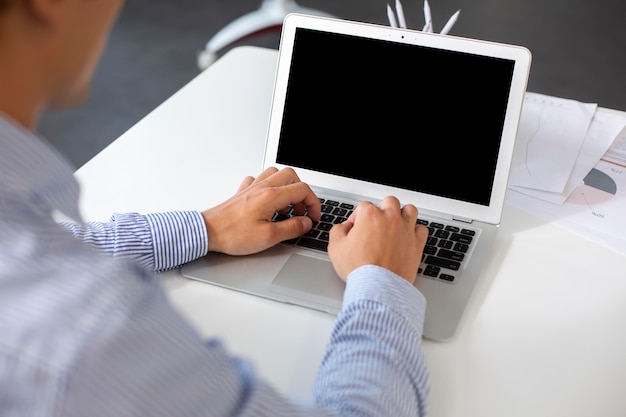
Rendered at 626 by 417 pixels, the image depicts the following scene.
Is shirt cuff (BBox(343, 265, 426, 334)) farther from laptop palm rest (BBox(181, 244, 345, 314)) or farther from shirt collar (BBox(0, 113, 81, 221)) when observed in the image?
shirt collar (BBox(0, 113, 81, 221))

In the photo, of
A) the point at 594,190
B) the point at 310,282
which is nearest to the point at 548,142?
the point at 594,190

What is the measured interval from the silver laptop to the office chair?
1889 mm

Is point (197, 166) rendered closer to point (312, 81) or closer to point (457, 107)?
point (312, 81)

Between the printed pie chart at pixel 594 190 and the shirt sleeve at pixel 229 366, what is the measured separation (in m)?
0.42

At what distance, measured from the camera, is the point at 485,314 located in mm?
885

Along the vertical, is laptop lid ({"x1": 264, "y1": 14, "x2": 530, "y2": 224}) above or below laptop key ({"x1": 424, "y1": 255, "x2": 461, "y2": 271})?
above

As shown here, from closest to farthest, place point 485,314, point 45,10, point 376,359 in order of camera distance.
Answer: point 45,10 → point 376,359 → point 485,314

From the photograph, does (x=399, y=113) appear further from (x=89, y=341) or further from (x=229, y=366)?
(x=89, y=341)

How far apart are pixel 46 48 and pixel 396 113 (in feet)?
2.04

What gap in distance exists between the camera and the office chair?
294cm

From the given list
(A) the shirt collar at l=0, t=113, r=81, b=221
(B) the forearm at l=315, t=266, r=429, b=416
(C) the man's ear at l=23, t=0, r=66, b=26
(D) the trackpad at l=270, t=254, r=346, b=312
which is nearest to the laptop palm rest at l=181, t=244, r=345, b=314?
(D) the trackpad at l=270, t=254, r=346, b=312

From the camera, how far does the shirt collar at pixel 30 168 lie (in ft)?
1.73

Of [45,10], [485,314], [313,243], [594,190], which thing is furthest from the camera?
[594,190]

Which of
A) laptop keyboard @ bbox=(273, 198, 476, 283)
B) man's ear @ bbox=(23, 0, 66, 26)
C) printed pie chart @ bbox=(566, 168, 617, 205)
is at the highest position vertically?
man's ear @ bbox=(23, 0, 66, 26)
